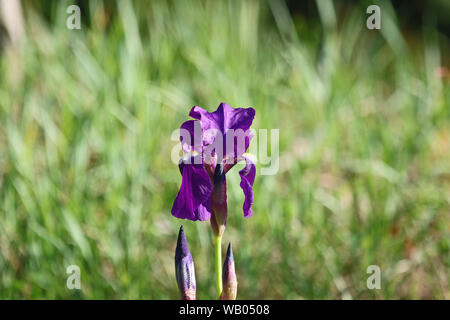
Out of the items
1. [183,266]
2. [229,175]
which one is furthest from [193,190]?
[229,175]

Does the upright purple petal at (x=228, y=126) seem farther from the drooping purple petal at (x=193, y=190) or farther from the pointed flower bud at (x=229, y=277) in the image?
the pointed flower bud at (x=229, y=277)

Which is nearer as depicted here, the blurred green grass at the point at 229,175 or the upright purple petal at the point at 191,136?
the upright purple petal at the point at 191,136

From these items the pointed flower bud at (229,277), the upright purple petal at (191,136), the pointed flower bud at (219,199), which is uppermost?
the upright purple petal at (191,136)

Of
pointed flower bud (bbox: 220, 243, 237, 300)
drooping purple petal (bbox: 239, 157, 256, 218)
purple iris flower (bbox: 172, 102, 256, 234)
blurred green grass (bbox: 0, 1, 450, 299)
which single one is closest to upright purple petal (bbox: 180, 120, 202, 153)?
purple iris flower (bbox: 172, 102, 256, 234)

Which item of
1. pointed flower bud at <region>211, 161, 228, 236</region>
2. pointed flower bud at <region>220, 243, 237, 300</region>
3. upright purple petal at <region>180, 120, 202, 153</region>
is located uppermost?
upright purple petal at <region>180, 120, 202, 153</region>

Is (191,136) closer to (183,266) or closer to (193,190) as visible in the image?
(193,190)

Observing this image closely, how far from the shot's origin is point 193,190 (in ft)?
3.51

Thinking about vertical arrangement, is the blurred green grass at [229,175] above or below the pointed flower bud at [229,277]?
above

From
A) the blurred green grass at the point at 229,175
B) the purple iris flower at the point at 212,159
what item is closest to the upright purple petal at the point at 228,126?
the purple iris flower at the point at 212,159

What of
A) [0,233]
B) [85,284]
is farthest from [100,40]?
[85,284]

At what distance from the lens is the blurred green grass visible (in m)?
1.66

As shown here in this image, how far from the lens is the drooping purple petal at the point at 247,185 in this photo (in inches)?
41.9

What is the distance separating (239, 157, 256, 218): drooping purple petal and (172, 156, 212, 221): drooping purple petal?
2.9 inches

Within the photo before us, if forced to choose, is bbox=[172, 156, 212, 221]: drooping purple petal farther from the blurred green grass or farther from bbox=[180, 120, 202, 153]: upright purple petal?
the blurred green grass
